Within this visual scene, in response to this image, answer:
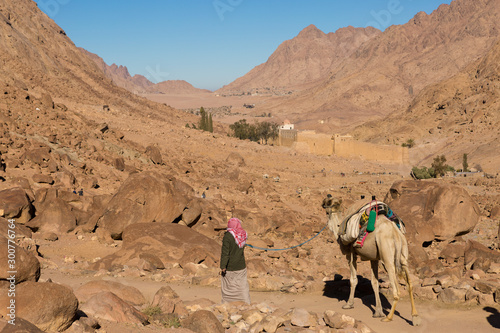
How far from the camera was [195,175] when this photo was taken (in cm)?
2964

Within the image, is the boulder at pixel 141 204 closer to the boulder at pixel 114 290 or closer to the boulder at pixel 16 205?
the boulder at pixel 16 205

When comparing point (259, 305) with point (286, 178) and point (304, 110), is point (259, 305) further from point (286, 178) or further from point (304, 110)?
point (304, 110)

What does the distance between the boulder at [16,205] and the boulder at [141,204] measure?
6.82 feet

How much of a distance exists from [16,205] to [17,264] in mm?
8823

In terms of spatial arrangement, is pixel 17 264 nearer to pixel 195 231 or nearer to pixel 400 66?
pixel 195 231

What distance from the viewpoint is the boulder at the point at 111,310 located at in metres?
6.03

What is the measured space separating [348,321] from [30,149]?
17518 mm

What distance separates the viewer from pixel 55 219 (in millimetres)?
14656

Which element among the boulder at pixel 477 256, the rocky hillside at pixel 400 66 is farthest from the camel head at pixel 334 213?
the rocky hillside at pixel 400 66

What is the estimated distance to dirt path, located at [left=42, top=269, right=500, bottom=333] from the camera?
7195 millimetres

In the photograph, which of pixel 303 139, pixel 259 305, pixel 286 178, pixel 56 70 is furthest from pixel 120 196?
pixel 56 70

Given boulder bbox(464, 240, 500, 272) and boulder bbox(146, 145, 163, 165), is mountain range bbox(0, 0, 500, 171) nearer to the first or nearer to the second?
boulder bbox(146, 145, 163, 165)

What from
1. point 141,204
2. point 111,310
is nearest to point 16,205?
point 141,204

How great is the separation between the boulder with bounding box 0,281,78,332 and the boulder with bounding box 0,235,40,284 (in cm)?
62
